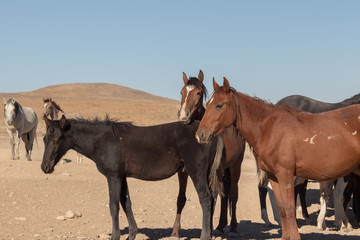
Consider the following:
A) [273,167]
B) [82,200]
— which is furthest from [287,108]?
[82,200]

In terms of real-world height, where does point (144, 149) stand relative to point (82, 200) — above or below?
above

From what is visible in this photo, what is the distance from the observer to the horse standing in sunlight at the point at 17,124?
58.2ft

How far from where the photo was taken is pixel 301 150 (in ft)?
19.5

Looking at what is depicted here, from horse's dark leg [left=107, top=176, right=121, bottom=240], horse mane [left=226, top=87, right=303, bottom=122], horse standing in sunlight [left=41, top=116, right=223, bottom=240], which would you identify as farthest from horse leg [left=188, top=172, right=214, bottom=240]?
horse mane [left=226, top=87, right=303, bottom=122]

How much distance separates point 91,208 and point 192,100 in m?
3.73

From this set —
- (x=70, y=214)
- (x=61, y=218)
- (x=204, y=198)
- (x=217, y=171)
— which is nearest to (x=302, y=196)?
(x=217, y=171)

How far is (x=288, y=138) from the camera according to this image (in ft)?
19.5

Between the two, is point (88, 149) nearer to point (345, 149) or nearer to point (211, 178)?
point (211, 178)

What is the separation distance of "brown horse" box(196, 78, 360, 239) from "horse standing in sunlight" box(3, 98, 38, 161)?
517 inches

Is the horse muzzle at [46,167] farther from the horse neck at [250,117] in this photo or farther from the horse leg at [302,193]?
the horse leg at [302,193]

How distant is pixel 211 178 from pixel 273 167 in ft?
5.04

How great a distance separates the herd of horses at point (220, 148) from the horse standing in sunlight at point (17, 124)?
10.9m

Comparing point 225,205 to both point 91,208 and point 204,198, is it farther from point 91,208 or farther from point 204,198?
point 91,208

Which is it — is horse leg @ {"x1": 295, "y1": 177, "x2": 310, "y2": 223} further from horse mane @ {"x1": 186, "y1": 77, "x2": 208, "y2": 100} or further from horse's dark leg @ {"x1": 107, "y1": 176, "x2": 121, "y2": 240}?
horse's dark leg @ {"x1": 107, "y1": 176, "x2": 121, "y2": 240}
